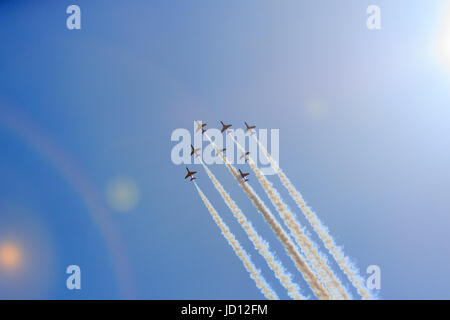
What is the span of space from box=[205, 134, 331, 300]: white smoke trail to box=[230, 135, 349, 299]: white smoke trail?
37.0 inches

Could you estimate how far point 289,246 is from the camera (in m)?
49.4

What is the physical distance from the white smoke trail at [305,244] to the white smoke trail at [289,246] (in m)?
0.94

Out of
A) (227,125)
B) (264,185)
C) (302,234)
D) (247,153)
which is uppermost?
(227,125)

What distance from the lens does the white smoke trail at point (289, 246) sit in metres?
46.6

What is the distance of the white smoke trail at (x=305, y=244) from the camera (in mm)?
46688

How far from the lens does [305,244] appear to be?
166ft

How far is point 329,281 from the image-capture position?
47.0 meters

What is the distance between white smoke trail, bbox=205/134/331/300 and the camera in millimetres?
46625

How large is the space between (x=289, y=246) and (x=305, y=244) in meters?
2.70

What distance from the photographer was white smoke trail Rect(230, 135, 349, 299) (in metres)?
46.7
